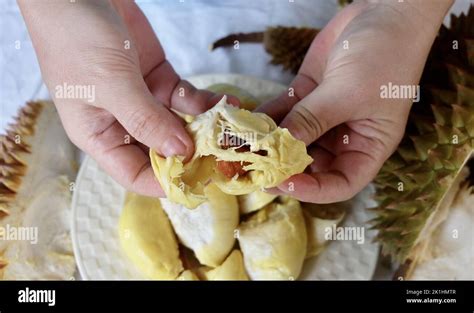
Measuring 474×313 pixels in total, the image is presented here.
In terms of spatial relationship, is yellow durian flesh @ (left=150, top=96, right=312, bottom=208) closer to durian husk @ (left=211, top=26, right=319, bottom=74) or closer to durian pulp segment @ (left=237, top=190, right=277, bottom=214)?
durian pulp segment @ (left=237, top=190, right=277, bottom=214)

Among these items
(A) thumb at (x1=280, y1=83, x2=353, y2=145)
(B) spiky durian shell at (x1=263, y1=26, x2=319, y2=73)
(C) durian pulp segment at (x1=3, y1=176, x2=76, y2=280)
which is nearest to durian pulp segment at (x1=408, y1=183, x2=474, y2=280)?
(A) thumb at (x1=280, y1=83, x2=353, y2=145)

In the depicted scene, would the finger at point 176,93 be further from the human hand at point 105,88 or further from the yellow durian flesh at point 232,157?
the yellow durian flesh at point 232,157

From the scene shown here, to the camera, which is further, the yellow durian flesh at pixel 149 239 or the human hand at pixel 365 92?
the yellow durian flesh at pixel 149 239

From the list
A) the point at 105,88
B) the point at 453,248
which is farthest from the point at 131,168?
the point at 453,248

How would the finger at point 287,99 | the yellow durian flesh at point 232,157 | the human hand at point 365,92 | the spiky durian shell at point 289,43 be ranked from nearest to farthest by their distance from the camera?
the yellow durian flesh at point 232,157 < the human hand at point 365,92 < the finger at point 287,99 < the spiky durian shell at point 289,43

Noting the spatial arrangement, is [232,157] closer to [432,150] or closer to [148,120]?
[148,120]

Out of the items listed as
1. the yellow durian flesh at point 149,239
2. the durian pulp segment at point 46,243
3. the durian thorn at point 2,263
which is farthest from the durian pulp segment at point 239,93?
the durian thorn at point 2,263

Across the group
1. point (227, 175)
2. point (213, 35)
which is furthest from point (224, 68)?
point (227, 175)
